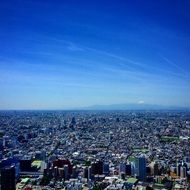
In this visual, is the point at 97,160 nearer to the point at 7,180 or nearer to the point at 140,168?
the point at 140,168

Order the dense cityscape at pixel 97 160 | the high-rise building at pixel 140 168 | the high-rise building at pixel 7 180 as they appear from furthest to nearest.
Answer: the high-rise building at pixel 140 168 < the dense cityscape at pixel 97 160 < the high-rise building at pixel 7 180

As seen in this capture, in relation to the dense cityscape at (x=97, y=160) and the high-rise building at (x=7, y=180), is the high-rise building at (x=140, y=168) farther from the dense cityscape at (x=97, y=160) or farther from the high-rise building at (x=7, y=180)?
the high-rise building at (x=7, y=180)

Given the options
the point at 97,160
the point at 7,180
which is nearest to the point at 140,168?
the point at 97,160

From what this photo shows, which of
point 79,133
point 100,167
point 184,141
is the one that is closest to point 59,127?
point 79,133

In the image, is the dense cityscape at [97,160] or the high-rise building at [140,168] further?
the high-rise building at [140,168]

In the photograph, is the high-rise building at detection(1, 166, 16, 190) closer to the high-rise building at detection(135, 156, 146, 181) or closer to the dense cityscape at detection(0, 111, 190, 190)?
the dense cityscape at detection(0, 111, 190, 190)

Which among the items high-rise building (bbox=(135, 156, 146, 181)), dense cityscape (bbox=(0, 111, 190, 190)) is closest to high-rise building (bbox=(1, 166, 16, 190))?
dense cityscape (bbox=(0, 111, 190, 190))

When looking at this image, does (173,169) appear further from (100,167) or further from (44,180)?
(44,180)

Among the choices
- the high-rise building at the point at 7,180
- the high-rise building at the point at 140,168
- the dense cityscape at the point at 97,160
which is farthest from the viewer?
the high-rise building at the point at 140,168

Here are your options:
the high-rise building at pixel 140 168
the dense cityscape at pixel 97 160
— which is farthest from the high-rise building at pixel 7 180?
the high-rise building at pixel 140 168
